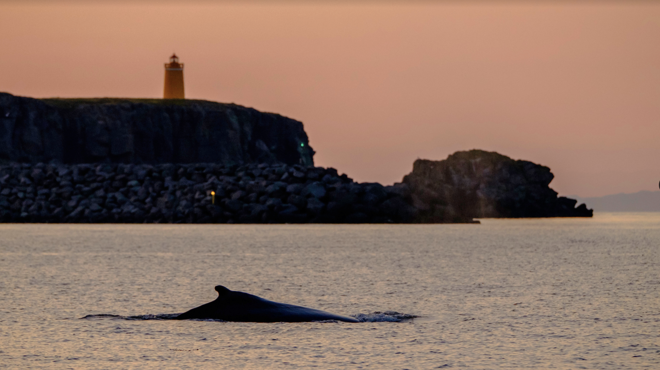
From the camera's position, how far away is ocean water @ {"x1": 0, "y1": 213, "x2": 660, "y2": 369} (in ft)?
43.0

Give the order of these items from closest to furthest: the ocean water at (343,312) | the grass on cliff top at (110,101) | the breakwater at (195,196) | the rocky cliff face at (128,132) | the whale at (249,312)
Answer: the ocean water at (343,312)
the whale at (249,312)
the breakwater at (195,196)
the rocky cliff face at (128,132)
the grass on cliff top at (110,101)

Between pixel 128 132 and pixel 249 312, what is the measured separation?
4934 inches

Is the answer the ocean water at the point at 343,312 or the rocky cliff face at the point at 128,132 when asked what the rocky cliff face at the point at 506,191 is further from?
the ocean water at the point at 343,312

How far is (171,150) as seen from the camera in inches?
5615

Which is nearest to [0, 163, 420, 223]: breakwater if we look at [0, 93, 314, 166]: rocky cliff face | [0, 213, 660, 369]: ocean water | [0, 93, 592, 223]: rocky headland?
[0, 93, 592, 223]: rocky headland

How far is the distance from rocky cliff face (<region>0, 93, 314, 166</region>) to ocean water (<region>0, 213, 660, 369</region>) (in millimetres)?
96028

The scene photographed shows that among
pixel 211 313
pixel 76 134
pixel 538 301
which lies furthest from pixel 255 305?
pixel 76 134

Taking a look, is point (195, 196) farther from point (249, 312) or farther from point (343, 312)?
point (249, 312)

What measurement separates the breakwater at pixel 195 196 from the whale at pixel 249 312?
2333 inches

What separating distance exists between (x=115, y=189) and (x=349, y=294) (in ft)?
217

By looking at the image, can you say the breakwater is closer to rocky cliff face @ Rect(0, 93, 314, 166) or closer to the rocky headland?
the rocky headland

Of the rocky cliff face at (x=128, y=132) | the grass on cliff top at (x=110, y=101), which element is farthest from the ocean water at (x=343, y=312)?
the grass on cliff top at (x=110, y=101)

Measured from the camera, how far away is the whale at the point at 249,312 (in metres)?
16.6

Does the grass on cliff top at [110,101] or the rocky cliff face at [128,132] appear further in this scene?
the grass on cliff top at [110,101]
